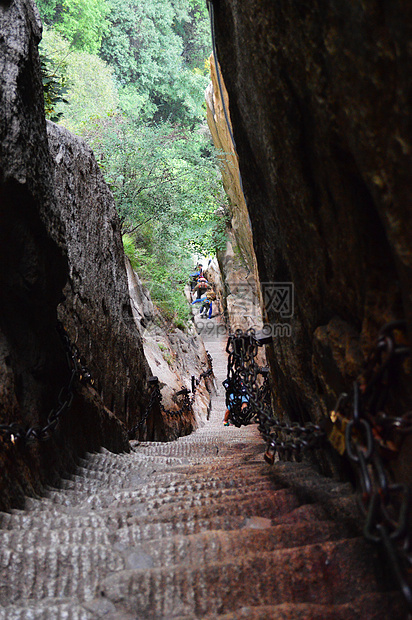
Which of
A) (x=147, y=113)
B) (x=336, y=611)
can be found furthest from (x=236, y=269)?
(x=336, y=611)

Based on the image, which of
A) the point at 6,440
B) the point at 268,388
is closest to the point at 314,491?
the point at 6,440

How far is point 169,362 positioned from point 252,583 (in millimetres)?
9623

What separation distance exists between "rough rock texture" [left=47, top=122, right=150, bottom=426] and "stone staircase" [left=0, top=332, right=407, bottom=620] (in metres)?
2.10

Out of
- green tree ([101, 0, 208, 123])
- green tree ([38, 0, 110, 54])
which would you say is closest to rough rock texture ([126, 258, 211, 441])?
green tree ([101, 0, 208, 123])

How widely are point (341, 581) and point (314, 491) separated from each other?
64 centimetres

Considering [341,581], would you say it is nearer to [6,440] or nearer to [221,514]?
[221,514]

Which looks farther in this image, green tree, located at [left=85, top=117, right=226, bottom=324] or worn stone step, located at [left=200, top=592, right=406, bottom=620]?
green tree, located at [left=85, top=117, right=226, bottom=324]

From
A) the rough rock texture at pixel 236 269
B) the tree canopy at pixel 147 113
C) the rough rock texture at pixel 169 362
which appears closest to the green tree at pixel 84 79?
the tree canopy at pixel 147 113

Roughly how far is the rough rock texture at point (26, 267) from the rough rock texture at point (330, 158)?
120 centimetres

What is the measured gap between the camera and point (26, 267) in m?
2.62

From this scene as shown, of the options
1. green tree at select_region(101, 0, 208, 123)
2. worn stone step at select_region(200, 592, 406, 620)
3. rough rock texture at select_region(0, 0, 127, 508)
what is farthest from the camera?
green tree at select_region(101, 0, 208, 123)

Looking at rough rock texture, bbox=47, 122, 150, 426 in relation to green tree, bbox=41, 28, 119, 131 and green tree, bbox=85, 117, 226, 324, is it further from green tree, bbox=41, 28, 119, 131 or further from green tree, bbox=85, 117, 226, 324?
green tree, bbox=41, 28, 119, 131

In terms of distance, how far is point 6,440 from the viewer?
7.38 feet

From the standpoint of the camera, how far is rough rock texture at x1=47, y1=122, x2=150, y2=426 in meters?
4.31
